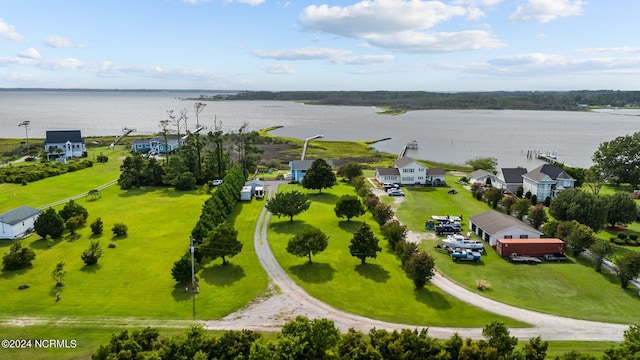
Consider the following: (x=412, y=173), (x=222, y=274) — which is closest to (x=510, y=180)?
(x=412, y=173)

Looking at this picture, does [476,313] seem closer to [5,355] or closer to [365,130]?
[5,355]

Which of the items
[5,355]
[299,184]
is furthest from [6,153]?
[5,355]

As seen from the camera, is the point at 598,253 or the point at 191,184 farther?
the point at 191,184

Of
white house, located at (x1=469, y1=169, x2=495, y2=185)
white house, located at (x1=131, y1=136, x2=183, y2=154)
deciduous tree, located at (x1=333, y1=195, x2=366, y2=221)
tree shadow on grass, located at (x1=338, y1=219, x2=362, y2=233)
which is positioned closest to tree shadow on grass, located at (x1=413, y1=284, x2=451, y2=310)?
tree shadow on grass, located at (x1=338, y1=219, x2=362, y2=233)

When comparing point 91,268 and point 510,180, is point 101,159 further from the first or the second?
point 510,180

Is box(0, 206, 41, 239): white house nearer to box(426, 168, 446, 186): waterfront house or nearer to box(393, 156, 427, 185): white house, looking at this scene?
box(393, 156, 427, 185): white house
